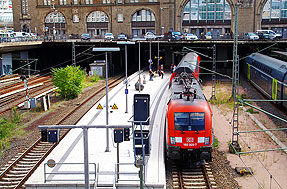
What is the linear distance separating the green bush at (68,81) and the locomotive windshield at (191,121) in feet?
61.5

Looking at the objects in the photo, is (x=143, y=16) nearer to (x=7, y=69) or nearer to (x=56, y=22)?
(x=56, y=22)

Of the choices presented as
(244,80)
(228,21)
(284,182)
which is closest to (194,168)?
(284,182)

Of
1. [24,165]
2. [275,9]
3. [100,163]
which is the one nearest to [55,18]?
[275,9]

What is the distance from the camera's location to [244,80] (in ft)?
144

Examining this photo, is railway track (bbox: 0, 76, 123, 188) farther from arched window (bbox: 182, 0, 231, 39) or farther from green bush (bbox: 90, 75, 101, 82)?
arched window (bbox: 182, 0, 231, 39)

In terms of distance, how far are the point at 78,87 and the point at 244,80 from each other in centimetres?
2104

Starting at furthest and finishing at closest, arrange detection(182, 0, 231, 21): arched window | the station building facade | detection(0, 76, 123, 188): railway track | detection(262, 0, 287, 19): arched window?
detection(182, 0, 231, 21): arched window → the station building facade → detection(262, 0, 287, 19): arched window → detection(0, 76, 123, 188): railway track

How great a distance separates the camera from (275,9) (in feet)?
212

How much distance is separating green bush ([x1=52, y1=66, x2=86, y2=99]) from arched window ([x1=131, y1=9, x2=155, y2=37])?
38972mm

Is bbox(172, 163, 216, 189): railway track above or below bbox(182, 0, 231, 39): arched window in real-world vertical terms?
below

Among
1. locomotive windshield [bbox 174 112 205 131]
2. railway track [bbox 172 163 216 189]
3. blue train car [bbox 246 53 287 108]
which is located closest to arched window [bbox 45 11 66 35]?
blue train car [bbox 246 53 287 108]

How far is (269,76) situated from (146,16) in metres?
45.0

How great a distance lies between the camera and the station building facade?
65.3 metres

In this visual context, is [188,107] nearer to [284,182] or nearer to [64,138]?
[284,182]
